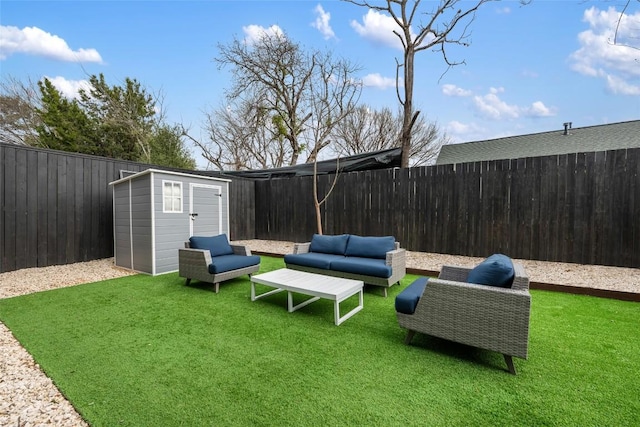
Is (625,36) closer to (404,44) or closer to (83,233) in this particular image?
(404,44)

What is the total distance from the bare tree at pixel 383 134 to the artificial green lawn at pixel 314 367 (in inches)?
535

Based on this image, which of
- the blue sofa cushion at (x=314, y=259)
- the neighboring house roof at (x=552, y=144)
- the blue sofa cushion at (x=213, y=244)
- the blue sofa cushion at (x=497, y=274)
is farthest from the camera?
the neighboring house roof at (x=552, y=144)

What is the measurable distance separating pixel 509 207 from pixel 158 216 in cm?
669

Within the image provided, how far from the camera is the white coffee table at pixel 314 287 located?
2898 millimetres

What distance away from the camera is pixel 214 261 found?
4.25 metres

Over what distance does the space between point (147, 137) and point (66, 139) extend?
3037mm

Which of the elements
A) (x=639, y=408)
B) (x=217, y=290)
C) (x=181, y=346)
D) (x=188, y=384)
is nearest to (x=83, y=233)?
(x=217, y=290)

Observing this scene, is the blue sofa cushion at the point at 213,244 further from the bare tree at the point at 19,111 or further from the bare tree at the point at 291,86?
the bare tree at the point at 19,111

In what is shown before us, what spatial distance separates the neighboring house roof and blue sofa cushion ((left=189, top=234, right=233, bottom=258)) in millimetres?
10194

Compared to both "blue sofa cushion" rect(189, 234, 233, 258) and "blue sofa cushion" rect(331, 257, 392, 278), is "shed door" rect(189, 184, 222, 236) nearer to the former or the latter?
"blue sofa cushion" rect(189, 234, 233, 258)

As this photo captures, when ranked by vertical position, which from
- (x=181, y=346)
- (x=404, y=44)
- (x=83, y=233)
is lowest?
(x=181, y=346)

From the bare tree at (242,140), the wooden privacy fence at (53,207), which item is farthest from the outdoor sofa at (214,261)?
the bare tree at (242,140)

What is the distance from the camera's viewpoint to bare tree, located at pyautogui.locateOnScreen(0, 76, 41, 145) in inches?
437

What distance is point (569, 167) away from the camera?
5.07m
